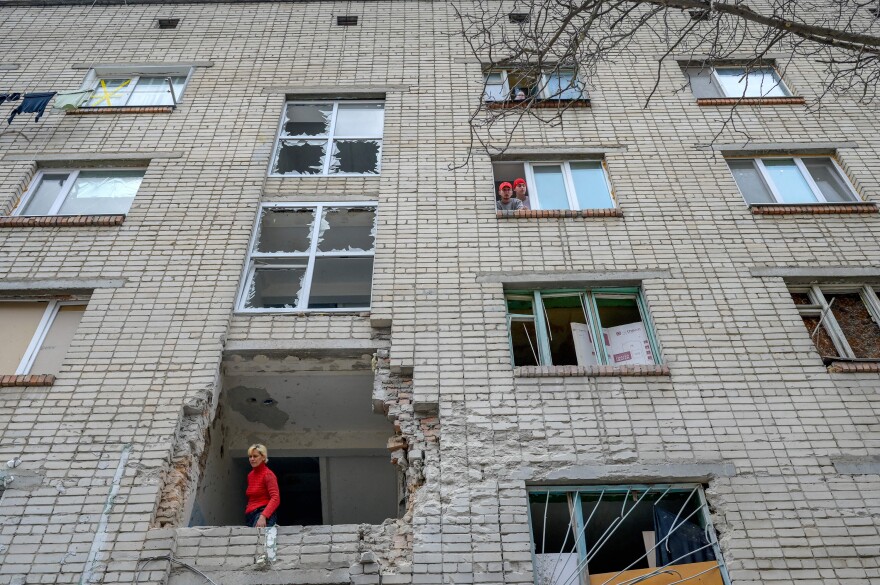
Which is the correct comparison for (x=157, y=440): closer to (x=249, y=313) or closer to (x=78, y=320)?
(x=249, y=313)

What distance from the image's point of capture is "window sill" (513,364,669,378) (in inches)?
247

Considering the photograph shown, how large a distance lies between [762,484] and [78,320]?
728 cm

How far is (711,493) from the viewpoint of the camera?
548cm

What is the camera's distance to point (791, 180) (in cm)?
876

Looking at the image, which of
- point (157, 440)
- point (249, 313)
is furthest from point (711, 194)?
point (157, 440)

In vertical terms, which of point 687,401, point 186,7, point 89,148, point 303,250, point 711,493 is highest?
point 186,7

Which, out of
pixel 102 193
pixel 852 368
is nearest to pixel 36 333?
pixel 102 193

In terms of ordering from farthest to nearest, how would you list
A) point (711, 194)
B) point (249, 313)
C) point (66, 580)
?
point (711, 194) → point (249, 313) → point (66, 580)

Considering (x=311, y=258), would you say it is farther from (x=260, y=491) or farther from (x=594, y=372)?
(x=594, y=372)

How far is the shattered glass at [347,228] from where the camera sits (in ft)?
27.2

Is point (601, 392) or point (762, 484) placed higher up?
point (601, 392)

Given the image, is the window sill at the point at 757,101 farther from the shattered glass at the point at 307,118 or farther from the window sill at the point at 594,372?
the shattered glass at the point at 307,118

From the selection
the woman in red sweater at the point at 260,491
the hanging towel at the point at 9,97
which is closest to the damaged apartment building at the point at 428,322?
the hanging towel at the point at 9,97

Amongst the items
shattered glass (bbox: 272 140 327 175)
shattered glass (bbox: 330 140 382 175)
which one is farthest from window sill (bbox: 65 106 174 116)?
shattered glass (bbox: 330 140 382 175)
